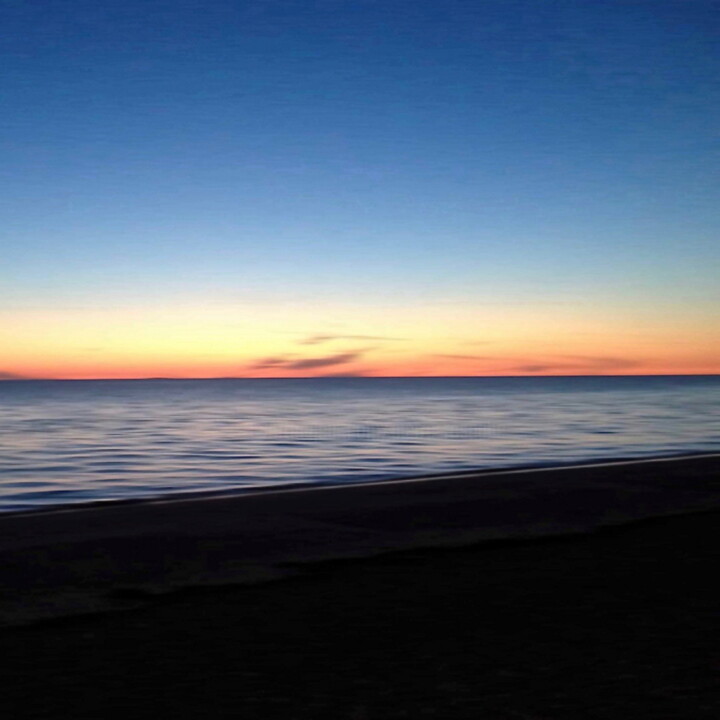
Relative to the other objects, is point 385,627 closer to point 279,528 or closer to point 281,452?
point 279,528

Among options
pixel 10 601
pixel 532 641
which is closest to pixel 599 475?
pixel 532 641

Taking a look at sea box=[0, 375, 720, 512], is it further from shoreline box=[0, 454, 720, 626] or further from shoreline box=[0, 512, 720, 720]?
shoreline box=[0, 512, 720, 720]

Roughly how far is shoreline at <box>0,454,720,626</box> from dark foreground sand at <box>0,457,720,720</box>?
0.06m

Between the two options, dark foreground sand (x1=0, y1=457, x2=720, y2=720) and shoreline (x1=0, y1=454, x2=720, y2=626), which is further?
shoreline (x1=0, y1=454, x2=720, y2=626)

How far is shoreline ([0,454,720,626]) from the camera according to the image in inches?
321

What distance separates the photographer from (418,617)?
22.4ft

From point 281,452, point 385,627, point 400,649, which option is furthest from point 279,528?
point 281,452

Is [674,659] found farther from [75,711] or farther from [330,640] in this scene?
[75,711]

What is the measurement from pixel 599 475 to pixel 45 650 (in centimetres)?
Result: 1333

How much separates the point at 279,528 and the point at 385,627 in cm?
495

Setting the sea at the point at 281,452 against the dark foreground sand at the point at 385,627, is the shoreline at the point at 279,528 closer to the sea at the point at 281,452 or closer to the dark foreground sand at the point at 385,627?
the dark foreground sand at the point at 385,627

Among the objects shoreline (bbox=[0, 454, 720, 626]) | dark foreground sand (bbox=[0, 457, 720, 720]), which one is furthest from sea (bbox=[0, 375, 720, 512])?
dark foreground sand (bbox=[0, 457, 720, 720])

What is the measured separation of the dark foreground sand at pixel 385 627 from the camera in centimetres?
506

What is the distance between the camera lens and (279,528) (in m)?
11.3
